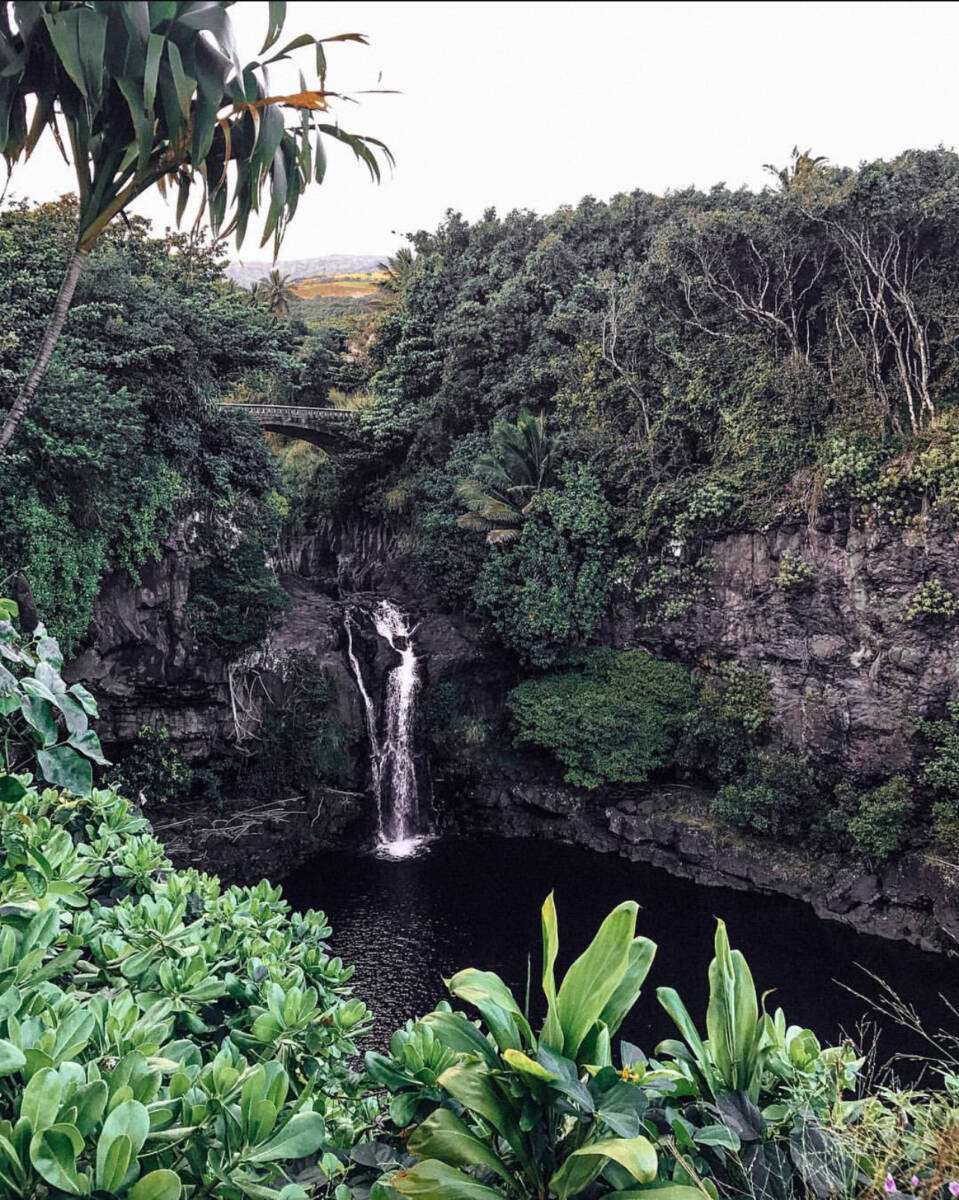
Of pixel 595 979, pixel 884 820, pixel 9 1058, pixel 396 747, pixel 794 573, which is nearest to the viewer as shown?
pixel 9 1058

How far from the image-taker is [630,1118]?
1591 millimetres

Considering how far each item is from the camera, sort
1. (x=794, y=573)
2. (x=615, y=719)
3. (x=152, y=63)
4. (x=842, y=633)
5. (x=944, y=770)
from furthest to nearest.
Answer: (x=615, y=719)
(x=794, y=573)
(x=842, y=633)
(x=944, y=770)
(x=152, y=63)

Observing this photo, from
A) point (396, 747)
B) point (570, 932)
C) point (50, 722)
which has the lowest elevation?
point (570, 932)

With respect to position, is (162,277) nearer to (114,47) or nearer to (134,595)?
(134,595)

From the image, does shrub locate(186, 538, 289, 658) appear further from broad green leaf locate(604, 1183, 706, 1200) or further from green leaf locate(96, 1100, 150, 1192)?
broad green leaf locate(604, 1183, 706, 1200)

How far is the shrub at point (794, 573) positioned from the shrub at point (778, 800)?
2649 mm

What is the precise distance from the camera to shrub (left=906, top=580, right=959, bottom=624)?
34.5ft

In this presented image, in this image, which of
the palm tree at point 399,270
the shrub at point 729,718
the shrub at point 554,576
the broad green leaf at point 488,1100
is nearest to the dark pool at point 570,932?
the shrub at point 729,718

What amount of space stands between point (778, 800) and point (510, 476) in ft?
24.2

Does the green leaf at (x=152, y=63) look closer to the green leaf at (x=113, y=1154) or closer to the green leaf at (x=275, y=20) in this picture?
the green leaf at (x=275, y=20)

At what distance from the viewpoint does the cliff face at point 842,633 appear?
1079 cm

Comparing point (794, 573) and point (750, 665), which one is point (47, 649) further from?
point (750, 665)

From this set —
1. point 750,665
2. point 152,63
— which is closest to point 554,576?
point 750,665

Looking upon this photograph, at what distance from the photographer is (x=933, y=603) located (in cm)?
1062
